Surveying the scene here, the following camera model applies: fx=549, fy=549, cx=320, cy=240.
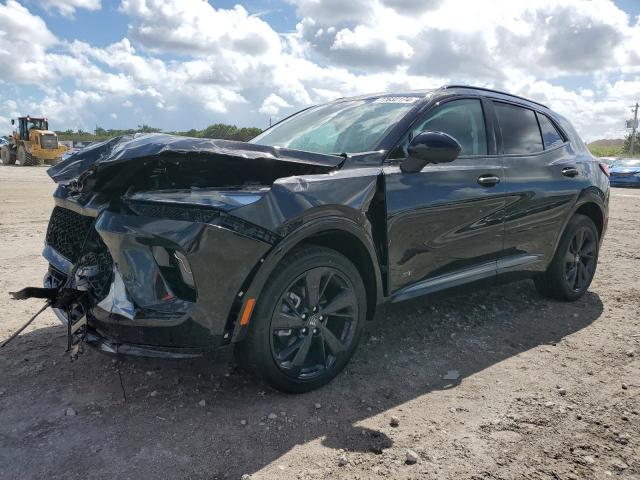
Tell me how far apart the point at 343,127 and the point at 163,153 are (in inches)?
58.7

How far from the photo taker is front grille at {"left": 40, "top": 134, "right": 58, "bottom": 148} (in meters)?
28.4

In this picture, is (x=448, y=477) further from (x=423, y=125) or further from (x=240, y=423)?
(x=423, y=125)

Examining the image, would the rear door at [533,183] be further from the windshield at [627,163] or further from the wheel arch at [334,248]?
the windshield at [627,163]

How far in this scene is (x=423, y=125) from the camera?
11.9 feet

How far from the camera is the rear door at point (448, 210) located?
3342 millimetres

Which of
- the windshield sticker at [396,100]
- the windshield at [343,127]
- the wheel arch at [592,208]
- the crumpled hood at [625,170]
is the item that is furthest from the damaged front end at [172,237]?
the crumpled hood at [625,170]

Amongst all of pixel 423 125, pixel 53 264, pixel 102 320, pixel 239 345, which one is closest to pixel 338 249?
pixel 239 345

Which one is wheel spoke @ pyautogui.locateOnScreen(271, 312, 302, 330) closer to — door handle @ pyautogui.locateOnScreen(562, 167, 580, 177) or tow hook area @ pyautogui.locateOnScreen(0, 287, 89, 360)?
tow hook area @ pyautogui.locateOnScreen(0, 287, 89, 360)

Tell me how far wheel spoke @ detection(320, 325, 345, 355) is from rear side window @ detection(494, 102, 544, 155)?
2.10 metres

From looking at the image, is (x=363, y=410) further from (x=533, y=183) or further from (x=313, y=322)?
(x=533, y=183)

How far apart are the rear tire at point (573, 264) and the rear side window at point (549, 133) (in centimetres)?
69

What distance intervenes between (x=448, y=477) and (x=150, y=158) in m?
2.01

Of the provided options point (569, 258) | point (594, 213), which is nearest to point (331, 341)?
point (569, 258)

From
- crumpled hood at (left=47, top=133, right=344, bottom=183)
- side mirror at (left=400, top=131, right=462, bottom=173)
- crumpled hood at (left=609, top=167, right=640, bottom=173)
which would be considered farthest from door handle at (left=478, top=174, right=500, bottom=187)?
crumpled hood at (left=609, top=167, right=640, bottom=173)
